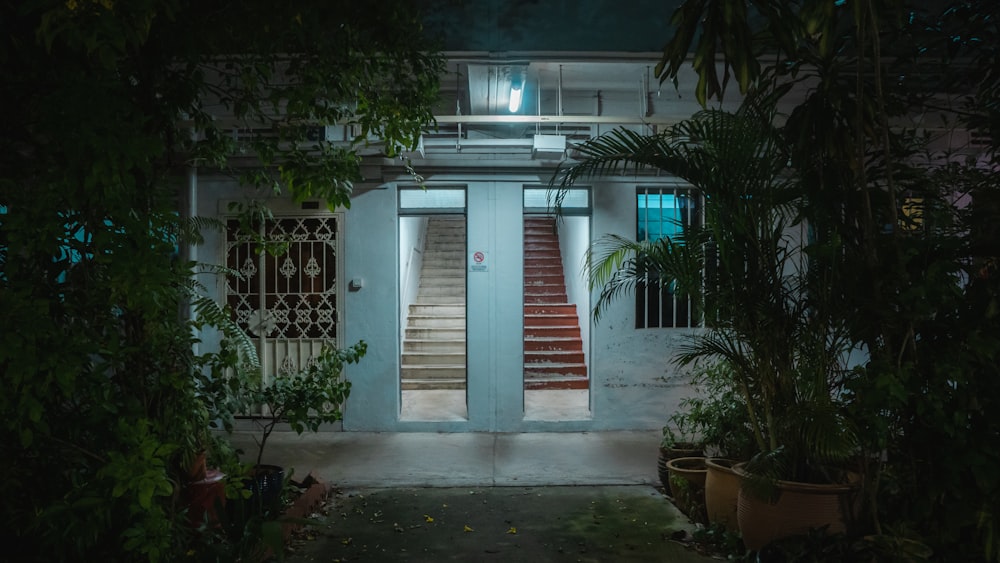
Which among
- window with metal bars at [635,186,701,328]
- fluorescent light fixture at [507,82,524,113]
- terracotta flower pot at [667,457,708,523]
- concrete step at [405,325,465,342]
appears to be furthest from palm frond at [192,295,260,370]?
concrete step at [405,325,465,342]

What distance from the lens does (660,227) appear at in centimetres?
843

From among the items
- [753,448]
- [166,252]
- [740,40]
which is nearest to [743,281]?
[753,448]

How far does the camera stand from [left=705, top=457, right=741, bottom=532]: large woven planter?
461 centimetres

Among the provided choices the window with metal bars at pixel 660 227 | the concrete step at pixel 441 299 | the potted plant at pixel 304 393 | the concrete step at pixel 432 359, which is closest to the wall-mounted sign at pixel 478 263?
the window with metal bars at pixel 660 227

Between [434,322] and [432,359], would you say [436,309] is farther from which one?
[432,359]

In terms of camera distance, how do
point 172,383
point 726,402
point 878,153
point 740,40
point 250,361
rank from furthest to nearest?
1. point 726,402
2. point 250,361
3. point 878,153
4. point 172,383
5. point 740,40

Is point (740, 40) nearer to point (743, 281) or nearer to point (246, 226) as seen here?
point (743, 281)

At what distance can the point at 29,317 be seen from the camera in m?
2.77

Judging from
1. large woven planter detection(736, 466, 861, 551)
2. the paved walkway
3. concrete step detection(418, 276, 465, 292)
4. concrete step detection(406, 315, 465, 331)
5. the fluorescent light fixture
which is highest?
the fluorescent light fixture

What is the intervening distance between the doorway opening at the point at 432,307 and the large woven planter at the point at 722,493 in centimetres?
387

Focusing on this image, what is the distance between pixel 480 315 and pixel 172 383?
5.01m

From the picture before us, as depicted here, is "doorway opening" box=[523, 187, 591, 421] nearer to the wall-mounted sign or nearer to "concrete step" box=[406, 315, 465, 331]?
the wall-mounted sign

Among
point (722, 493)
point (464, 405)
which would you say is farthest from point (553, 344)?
point (722, 493)

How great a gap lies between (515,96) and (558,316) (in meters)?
4.79
